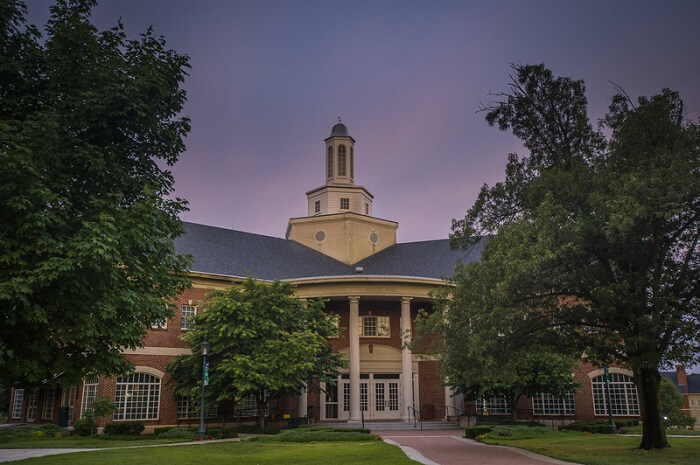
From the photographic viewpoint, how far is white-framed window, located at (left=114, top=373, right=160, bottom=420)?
30766 mm

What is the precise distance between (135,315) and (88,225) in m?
2.70

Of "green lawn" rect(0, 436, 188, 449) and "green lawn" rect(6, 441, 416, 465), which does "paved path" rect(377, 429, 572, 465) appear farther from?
"green lawn" rect(0, 436, 188, 449)

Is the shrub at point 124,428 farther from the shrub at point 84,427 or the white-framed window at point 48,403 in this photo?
the white-framed window at point 48,403

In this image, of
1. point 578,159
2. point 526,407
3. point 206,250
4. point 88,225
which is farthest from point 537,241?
point 206,250

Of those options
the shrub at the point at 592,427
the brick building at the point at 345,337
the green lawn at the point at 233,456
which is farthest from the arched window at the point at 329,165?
the green lawn at the point at 233,456

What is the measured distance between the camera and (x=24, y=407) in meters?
33.6

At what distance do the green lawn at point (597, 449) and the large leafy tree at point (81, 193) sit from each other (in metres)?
11.8

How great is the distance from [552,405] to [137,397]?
2292 centimetres

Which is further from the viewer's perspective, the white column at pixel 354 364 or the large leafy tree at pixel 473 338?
the white column at pixel 354 364

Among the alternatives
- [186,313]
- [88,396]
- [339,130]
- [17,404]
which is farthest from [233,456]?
[339,130]

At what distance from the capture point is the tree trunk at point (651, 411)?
1852cm

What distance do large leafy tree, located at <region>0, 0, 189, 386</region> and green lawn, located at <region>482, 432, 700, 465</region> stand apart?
464 inches

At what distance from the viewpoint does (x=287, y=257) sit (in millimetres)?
41125

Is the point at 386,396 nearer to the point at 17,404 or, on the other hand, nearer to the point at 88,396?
the point at 88,396
